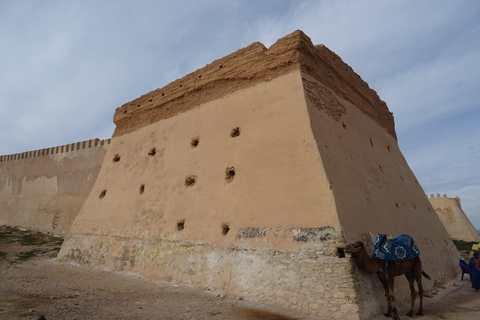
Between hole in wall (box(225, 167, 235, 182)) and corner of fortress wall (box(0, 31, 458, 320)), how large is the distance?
4 cm

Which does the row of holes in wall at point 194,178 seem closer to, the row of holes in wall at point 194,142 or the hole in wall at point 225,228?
the row of holes in wall at point 194,142

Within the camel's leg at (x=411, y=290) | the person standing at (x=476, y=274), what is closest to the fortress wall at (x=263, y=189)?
the camel's leg at (x=411, y=290)

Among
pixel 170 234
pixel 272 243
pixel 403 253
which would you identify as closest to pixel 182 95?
pixel 170 234

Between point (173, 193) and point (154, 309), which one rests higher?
point (173, 193)

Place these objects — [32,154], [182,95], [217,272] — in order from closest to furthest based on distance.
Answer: [217,272] → [182,95] → [32,154]

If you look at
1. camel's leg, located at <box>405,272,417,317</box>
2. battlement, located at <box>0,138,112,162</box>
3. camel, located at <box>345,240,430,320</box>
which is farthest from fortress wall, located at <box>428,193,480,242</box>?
battlement, located at <box>0,138,112,162</box>

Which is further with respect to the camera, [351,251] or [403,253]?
[403,253]

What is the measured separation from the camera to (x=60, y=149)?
63.5ft

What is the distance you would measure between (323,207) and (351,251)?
1031 mm

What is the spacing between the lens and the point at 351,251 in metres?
5.64

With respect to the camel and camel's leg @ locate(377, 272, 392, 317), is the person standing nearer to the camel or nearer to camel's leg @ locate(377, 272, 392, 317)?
the camel

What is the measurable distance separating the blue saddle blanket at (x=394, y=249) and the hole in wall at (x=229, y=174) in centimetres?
380

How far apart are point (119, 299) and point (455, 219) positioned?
98.5 feet

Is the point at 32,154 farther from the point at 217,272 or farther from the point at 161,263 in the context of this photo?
the point at 217,272
